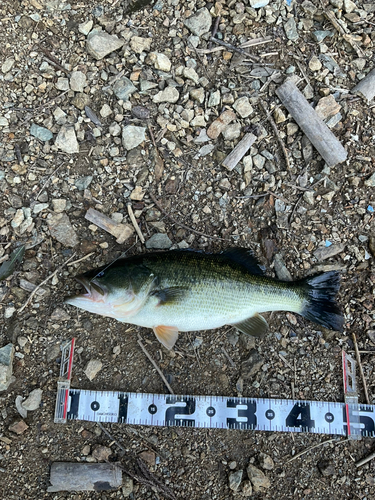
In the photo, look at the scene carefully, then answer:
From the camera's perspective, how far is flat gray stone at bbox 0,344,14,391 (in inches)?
142

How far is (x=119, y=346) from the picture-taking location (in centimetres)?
Answer: 377

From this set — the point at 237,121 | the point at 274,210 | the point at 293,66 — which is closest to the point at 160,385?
the point at 274,210

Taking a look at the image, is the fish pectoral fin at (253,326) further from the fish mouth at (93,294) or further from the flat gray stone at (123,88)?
the flat gray stone at (123,88)

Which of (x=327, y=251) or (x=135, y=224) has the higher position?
(x=135, y=224)

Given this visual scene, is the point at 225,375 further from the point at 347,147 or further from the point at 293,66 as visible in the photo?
the point at 293,66

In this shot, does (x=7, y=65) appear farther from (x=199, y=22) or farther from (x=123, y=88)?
(x=199, y=22)

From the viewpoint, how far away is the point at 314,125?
12.9 feet

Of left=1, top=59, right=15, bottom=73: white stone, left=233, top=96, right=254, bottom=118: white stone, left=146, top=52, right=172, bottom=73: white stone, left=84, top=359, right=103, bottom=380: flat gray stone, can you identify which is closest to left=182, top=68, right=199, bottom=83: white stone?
left=146, top=52, right=172, bottom=73: white stone

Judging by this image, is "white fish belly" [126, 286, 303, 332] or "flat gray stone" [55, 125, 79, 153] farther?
"flat gray stone" [55, 125, 79, 153]

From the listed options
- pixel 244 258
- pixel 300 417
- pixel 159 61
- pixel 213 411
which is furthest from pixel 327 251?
pixel 159 61

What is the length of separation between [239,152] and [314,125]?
919 mm

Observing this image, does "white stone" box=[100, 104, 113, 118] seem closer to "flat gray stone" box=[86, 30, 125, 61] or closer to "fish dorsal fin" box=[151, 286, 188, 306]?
"flat gray stone" box=[86, 30, 125, 61]

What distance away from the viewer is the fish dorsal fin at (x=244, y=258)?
12.0ft

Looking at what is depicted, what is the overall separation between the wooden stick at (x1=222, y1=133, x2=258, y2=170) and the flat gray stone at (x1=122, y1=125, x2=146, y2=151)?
987 mm
